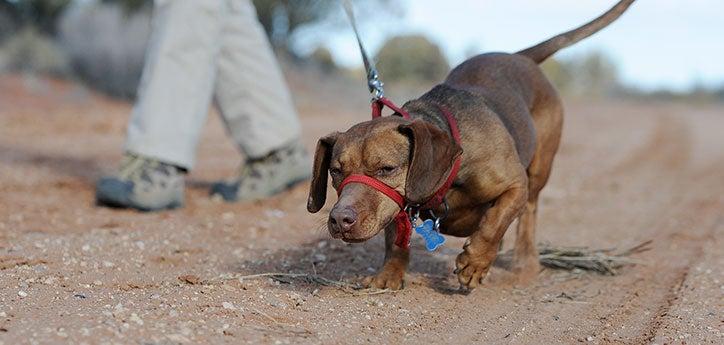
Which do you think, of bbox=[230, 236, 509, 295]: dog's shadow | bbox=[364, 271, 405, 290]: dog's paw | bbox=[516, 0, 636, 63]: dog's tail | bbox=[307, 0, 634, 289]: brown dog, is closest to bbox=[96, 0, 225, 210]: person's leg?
bbox=[230, 236, 509, 295]: dog's shadow

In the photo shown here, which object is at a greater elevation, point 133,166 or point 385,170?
point 385,170

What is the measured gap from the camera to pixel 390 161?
12.7ft

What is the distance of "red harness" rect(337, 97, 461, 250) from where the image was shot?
383cm

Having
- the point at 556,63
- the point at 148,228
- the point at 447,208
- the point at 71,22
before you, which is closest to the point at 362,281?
the point at 447,208

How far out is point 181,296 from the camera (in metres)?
3.89

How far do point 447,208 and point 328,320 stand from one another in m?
0.83

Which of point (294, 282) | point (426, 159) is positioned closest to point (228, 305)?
point (294, 282)

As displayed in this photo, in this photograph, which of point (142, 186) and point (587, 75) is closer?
point (142, 186)

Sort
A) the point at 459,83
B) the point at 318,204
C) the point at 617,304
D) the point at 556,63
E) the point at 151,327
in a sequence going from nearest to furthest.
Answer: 1. the point at 151,327
2. the point at 318,204
3. the point at 617,304
4. the point at 459,83
5. the point at 556,63

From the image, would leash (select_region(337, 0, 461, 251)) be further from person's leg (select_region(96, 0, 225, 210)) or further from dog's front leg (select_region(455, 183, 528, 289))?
person's leg (select_region(96, 0, 225, 210))

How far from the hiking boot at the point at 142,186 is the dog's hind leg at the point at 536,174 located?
2.50 m

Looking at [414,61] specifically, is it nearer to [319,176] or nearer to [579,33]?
[579,33]

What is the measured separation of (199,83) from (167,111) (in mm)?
317

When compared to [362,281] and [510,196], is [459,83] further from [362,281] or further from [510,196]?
[362,281]
